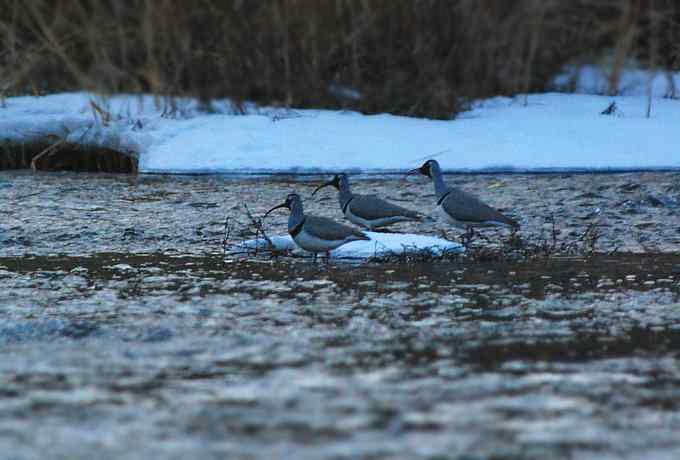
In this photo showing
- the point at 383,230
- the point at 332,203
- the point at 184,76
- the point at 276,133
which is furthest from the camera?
the point at 184,76

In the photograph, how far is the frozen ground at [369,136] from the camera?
14.2 meters

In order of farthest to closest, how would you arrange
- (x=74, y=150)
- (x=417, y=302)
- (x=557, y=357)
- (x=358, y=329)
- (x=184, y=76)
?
(x=184, y=76)
(x=74, y=150)
(x=417, y=302)
(x=358, y=329)
(x=557, y=357)

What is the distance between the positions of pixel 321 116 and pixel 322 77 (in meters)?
1.14

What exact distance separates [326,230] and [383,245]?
0.46 m

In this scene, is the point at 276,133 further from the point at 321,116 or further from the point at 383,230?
the point at 383,230

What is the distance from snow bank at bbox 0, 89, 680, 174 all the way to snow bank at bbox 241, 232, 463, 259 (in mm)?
4131

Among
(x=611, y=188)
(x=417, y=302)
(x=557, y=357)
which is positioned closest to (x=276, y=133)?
(x=611, y=188)

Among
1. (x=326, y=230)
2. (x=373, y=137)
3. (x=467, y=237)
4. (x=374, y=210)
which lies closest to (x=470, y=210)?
(x=467, y=237)

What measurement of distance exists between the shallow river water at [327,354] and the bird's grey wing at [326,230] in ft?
0.81

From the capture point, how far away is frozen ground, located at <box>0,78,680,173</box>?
1419 centimetres

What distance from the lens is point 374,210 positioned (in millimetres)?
10320

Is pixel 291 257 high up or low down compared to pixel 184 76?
down

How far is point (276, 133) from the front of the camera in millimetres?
14992

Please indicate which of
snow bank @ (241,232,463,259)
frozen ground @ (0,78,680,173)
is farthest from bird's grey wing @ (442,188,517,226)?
frozen ground @ (0,78,680,173)
